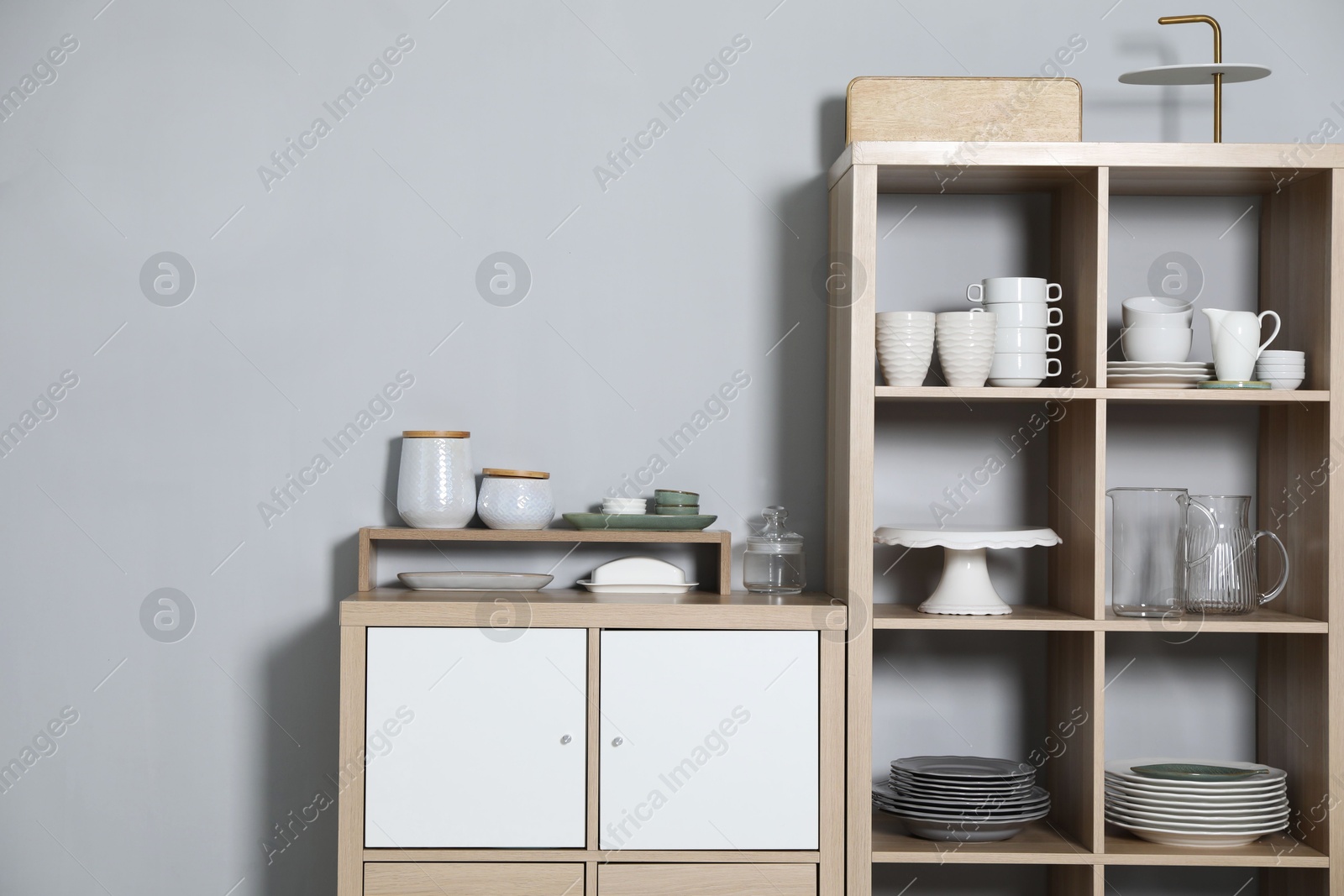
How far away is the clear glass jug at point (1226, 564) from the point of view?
2092 millimetres

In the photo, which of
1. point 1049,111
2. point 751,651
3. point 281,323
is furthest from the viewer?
point 281,323

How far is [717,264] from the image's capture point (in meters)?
2.36

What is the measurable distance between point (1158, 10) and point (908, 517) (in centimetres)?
126

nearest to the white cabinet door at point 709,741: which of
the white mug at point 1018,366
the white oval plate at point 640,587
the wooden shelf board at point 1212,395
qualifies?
the white oval plate at point 640,587

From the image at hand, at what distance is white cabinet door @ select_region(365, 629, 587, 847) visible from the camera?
6.32 ft

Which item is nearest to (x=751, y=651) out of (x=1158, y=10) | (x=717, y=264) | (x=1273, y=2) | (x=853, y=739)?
(x=853, y=739)

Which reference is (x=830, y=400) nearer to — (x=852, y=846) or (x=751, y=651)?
(x=751, y=651)

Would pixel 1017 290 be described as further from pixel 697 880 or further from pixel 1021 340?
pixel 697 880

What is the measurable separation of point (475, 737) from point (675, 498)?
621mm

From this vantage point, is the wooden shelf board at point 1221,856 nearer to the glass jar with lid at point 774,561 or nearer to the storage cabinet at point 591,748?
the storage cabinet at point 591,748

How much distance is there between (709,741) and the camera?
1954 mm

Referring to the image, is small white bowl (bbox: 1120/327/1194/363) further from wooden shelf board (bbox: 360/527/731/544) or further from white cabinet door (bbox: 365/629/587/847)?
white cabinet door (bbox: 365/629/587/847)

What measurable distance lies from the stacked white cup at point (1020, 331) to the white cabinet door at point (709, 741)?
658 millimetres

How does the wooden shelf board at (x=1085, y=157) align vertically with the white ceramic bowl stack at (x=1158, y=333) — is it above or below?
→ above
